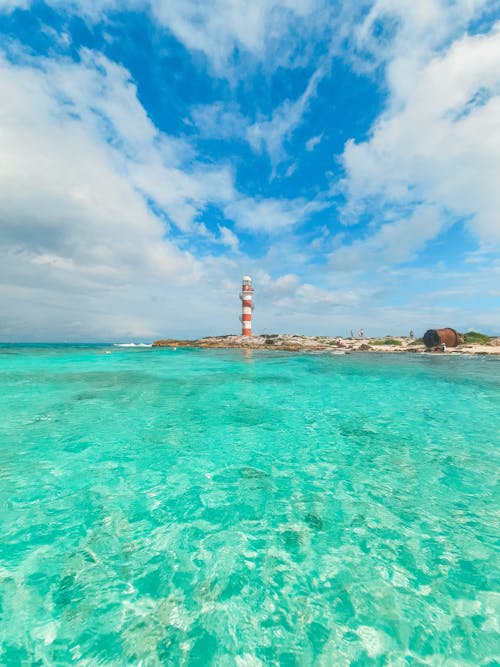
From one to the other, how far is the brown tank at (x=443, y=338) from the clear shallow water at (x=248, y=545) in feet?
150

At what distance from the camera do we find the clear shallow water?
11.2 ft

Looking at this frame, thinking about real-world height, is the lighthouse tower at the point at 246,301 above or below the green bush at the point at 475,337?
above

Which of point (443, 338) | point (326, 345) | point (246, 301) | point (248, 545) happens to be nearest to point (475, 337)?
point (443, 338)

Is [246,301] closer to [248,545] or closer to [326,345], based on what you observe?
[326,345]

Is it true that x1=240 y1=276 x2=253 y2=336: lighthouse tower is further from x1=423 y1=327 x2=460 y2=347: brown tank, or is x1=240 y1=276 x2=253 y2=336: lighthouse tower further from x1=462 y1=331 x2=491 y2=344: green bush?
x1=462 y1=331 x2=491 y2=344: green bush

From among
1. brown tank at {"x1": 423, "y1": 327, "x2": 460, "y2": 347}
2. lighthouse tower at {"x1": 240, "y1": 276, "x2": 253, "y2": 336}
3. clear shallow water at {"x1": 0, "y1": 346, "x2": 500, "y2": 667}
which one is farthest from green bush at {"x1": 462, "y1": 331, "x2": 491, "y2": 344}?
clear shallow water at {"x1": 0, "y1": 346, "x2": 500, "y2": 667}

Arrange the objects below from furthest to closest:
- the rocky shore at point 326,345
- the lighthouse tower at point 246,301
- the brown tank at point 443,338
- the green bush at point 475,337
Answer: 1. the lighthouse tower at point 246,301
2. the green bush at point 475,337
3. the rocky shore at point 326,345
4. the brown tank at point 443,338

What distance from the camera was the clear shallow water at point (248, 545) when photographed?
3.42m

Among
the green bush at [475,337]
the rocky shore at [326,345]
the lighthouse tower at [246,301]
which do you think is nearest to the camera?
the rocky shore at [326,345]

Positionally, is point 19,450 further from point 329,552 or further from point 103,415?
point 329,552

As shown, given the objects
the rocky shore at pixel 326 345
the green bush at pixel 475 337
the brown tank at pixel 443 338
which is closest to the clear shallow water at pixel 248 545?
the rocky shore at pixel 326 345

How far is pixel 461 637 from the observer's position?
3459 mm

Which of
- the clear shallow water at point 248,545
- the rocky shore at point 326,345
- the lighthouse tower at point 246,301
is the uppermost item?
the lighthouse tower at point 246,301

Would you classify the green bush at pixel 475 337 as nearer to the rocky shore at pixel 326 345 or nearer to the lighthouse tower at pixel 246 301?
the rocky shore at pixel 326 345
